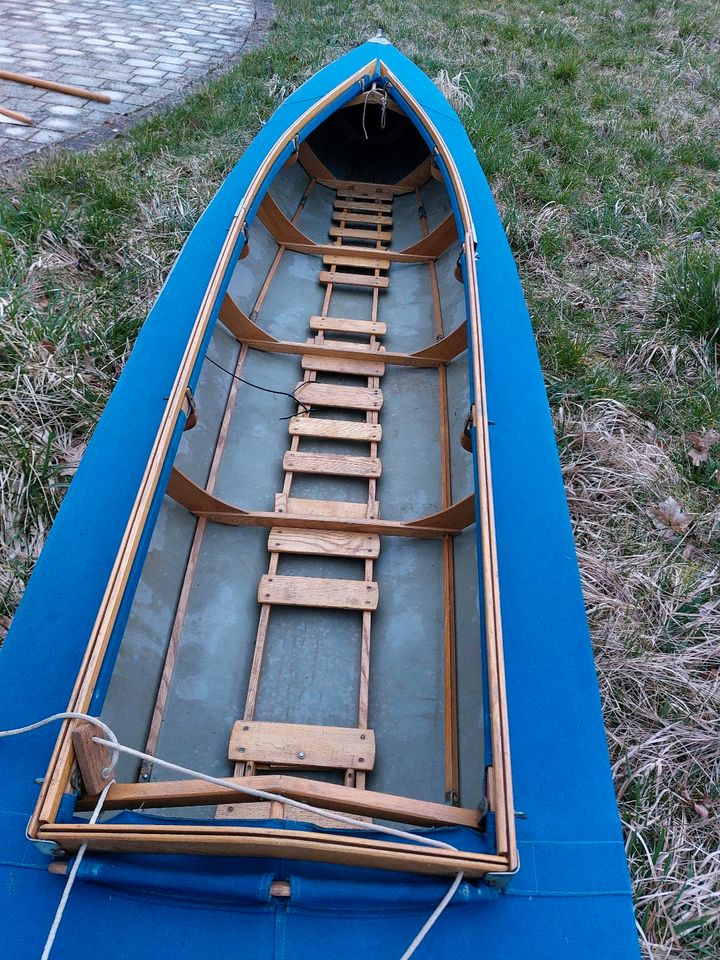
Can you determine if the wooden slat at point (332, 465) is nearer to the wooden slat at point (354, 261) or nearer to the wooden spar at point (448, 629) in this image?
the wooden spar at point (448, 629)

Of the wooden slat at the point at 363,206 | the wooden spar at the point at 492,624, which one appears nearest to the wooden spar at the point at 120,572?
the wooden spar at the point at 492,624

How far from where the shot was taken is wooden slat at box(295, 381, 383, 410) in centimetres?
389

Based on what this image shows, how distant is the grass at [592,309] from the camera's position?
292 centimetres

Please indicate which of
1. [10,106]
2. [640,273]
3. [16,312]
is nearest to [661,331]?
[640,273]

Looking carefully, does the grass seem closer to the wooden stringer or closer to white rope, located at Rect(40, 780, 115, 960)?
the wooden stringer

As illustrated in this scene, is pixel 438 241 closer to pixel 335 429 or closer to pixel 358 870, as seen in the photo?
pixel 335 429

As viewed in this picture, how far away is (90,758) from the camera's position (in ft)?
6.19

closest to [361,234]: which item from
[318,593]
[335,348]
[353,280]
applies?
[353,280]

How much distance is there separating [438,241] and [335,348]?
59.1 inches

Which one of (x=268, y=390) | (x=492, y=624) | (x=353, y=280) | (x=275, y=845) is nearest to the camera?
(x=275, y=845)

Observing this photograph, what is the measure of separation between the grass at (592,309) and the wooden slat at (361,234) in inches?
47.3

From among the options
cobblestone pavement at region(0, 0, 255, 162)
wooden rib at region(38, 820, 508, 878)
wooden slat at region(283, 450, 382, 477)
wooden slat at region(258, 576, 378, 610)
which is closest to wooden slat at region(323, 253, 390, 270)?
wooden slat at region(283, 450, 382, 477)

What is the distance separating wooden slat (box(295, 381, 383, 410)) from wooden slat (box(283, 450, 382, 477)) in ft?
1.48

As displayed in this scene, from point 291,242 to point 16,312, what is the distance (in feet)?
6.87
